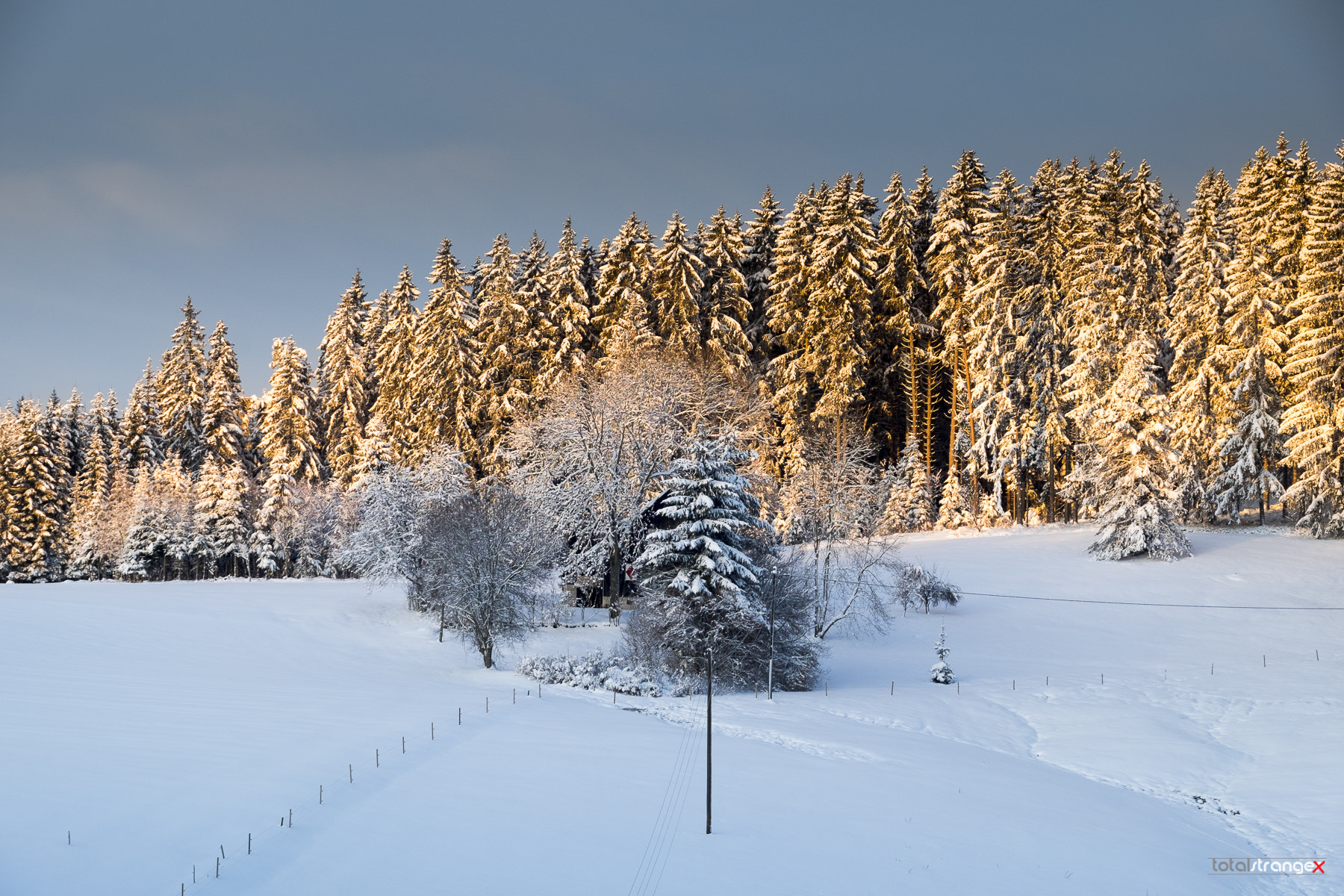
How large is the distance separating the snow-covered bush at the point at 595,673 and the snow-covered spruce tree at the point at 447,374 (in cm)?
2231

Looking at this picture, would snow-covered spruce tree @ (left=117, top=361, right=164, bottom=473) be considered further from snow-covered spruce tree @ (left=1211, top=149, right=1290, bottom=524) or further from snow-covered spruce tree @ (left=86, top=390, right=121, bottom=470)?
snow-covered spruce tree @ (left=1211, top=149, right=1290, bottom=524)

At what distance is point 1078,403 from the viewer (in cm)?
4184

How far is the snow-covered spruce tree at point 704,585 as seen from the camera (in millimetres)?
26469

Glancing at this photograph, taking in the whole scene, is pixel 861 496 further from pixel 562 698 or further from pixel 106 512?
pixel 106 512

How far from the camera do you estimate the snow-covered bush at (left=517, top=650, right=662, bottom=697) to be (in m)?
26.2

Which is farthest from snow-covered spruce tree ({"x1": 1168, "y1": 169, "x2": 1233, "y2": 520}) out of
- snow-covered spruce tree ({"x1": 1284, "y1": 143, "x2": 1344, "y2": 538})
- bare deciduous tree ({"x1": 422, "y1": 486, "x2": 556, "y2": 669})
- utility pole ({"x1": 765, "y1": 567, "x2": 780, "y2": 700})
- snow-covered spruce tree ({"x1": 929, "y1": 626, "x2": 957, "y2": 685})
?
bare deciduous tree ({"x1": 422, "y1": 486, "x2": 556, "y2": 669})

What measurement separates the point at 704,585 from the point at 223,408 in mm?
44598

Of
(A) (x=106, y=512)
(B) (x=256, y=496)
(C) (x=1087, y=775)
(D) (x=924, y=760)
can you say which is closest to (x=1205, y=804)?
(C) (x=1087, y=775)

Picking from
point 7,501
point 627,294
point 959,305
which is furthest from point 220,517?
point 959,305

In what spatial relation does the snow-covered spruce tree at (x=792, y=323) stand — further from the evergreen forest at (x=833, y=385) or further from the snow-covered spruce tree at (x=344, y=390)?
the snow-covered spruce tree at (x=344, y=390)

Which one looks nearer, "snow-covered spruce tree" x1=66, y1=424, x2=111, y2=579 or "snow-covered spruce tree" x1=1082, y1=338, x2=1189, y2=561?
"snow-covered spruce tree" x1=1082, y1=338, x2=1189, y2=561

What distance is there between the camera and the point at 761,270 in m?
52.7

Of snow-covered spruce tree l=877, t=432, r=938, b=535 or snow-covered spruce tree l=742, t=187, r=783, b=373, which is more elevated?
snow-covered spruce tree l=742, t=187, r=783, b=373

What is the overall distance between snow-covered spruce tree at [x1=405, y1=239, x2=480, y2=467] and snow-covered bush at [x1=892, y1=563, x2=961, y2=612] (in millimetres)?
25002
